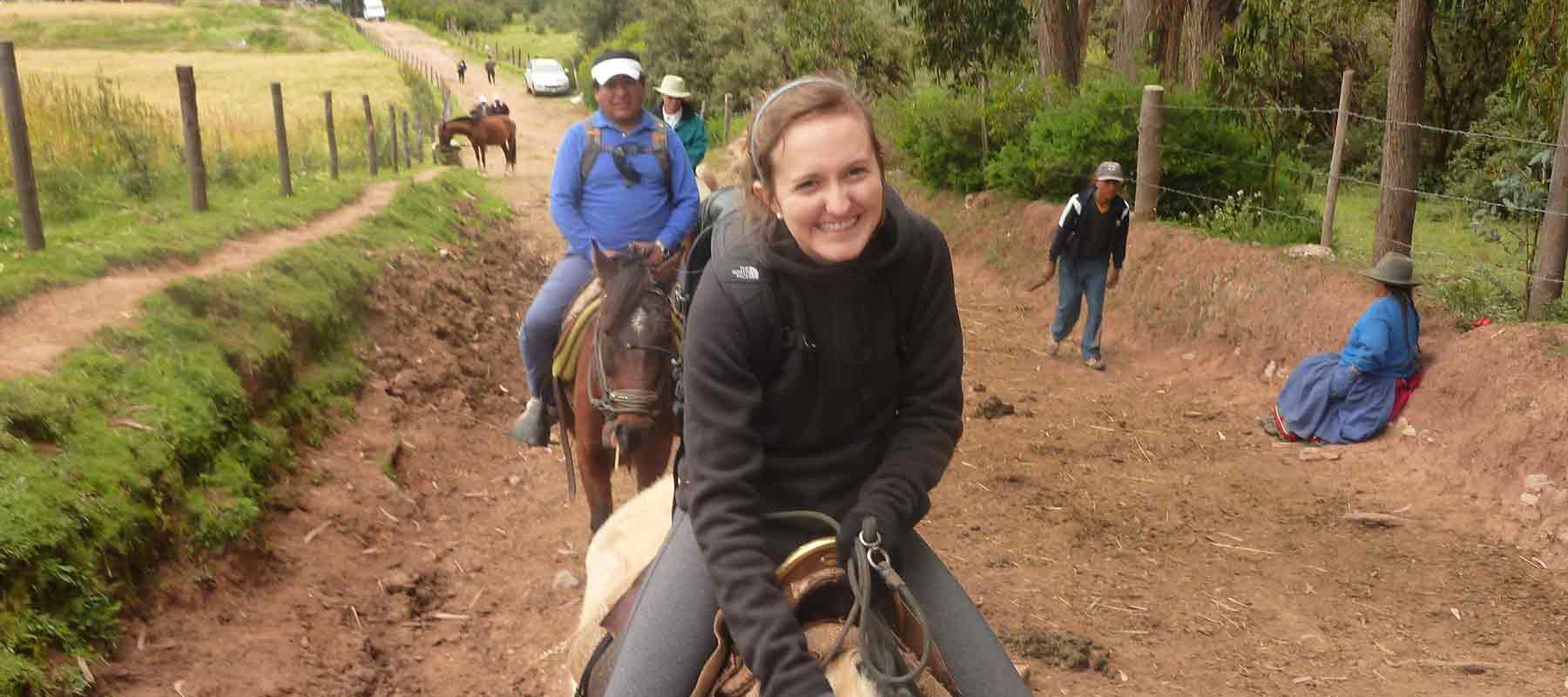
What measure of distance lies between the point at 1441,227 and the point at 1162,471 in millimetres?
12240

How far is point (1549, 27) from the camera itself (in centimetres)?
904

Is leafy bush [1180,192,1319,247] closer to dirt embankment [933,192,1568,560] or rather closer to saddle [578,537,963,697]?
dirt embankment [933,192,1568,560]

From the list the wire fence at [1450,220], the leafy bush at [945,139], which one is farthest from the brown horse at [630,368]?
the leafy bush at [945,139]

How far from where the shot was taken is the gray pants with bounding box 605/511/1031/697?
2422mm

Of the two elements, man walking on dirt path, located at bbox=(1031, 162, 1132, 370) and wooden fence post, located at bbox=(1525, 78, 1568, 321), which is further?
man walking on dirt path, located at bbox=(1031, 162, 1132, 370)

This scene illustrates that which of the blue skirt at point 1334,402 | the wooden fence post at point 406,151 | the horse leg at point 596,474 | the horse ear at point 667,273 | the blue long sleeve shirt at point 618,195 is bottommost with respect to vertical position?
the blue skirt at point 1334,402

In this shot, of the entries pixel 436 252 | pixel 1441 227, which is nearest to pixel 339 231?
pixel 436 252

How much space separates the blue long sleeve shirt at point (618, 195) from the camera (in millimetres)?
6312

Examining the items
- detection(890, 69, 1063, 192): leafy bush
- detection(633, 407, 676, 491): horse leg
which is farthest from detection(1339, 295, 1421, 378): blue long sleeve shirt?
detection(890, 69, 1063, 192): leafy bush

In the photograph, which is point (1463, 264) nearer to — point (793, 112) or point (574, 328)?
point (574, 328)

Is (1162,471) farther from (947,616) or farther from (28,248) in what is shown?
(28,248)

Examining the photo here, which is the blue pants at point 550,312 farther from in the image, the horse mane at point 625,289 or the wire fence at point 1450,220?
the wire fence at point 1450,220

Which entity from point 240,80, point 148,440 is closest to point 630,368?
point 148,440

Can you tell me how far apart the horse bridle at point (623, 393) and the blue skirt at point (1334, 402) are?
18.4 feet
